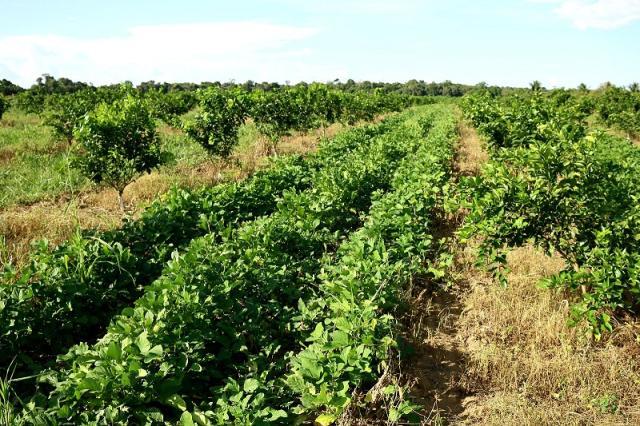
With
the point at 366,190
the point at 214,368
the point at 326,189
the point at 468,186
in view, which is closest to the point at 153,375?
the point at 214,368

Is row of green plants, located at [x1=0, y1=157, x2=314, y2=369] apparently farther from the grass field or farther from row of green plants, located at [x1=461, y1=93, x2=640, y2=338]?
row of green plants, located at [x1=461, y1=93, x2=640, y2=338]

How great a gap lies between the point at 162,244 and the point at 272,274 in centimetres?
156

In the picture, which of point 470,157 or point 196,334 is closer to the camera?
point 196,334

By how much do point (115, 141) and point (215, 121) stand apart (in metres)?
4.32

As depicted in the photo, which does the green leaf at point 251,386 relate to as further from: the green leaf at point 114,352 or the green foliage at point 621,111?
the green foliage at point 621,111

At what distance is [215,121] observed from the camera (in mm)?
12000

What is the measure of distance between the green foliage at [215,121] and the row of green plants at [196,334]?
23.5 ft

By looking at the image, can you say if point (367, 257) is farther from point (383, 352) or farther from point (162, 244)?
point (162, 244)

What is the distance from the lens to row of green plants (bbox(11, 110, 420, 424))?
2.72 m

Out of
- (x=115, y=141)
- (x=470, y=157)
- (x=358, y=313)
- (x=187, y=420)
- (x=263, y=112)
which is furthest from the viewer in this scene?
(x=263, y=112)

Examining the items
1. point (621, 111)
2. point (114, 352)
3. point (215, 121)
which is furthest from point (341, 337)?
point (621, 111)

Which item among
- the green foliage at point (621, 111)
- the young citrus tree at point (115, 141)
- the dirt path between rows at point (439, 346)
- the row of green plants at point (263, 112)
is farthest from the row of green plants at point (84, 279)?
the green foliage at point (621, 111)

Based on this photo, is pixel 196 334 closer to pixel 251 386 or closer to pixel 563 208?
pixel 251 386

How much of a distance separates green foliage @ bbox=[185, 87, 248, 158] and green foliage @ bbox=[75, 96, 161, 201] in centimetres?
335
